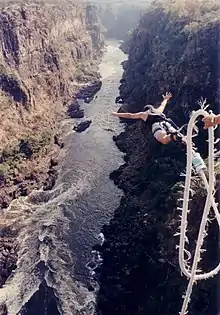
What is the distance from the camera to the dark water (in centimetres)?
2206

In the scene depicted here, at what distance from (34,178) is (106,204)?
6373 millimetres

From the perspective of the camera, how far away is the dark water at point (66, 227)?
72.4 feet

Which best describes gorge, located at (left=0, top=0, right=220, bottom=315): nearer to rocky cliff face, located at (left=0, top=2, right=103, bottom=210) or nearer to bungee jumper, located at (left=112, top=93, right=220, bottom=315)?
rocky cliff face, located at (left=0, top=2, right=103, bottom=210)

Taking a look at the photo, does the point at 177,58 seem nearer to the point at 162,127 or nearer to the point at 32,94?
the point at 32,94

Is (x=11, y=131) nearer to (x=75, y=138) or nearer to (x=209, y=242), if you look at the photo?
(x=75, y=138)

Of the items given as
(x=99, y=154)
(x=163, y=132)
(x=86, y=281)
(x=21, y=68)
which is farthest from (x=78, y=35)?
(x=163, y=132)

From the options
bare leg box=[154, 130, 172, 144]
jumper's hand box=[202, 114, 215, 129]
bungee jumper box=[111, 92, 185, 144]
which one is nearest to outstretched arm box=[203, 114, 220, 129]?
jumper's hand box=[202, 114, 215, 129]

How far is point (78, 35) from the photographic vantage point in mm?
66375

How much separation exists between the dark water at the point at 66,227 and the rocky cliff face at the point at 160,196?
1.12 m

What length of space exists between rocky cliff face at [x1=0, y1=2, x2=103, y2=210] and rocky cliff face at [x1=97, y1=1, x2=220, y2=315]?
7314 millimetres

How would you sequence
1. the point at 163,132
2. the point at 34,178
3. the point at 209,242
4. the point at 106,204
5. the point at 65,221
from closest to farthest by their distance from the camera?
1. the point at 163,132
2. the point at 209,242
3. the point at 65,221
4. the point at 106,204
5. the point at 34,178

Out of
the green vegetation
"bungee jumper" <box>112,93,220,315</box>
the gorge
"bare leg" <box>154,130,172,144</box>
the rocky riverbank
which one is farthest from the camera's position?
the green vegetation

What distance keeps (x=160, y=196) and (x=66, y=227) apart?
6.37 metres

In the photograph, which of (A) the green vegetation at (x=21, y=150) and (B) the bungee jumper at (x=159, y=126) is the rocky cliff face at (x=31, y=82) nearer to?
(A) the green vegetation at (x=21, y=150)
